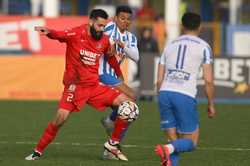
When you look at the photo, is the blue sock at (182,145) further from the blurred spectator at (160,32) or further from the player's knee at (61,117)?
the blurred spectator at (160,32)

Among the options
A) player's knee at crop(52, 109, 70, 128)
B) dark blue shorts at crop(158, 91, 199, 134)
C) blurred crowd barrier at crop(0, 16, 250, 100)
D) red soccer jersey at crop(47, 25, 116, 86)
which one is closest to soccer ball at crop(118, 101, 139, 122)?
red soccer jersey at crop(47, 25, 116, 86)

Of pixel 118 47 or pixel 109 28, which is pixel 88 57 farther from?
pixel 109 28

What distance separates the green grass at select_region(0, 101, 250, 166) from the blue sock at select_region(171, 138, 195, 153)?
5.50 feet

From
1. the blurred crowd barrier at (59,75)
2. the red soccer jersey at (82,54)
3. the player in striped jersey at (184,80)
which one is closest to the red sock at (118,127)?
the red soccer jersey at (82,54)

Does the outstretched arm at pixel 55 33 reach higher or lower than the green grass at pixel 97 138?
higher

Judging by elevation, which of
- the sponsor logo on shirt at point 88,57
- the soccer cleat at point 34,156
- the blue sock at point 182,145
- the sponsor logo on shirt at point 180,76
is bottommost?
the soccer cleat at point 34,156

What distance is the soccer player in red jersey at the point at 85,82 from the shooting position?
45.5 ft

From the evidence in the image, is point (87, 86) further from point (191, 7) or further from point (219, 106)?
point (191, 7)

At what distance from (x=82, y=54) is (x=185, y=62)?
2675mm

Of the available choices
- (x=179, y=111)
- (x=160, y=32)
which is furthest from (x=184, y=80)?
(x=160, y=32)

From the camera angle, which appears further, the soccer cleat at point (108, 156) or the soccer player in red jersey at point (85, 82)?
the soccer cleat at point (108, 156)

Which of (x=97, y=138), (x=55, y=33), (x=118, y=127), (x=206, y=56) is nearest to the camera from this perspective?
(x=206, y=56)

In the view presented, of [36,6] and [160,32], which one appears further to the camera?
[36,6]

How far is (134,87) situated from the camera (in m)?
27.4
